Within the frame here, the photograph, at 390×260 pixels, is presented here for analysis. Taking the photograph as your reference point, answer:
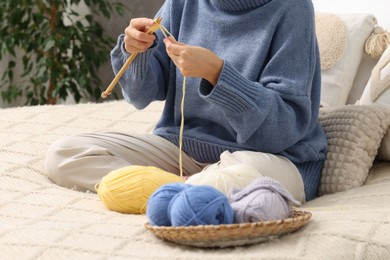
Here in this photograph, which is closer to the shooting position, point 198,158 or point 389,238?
point 389,238

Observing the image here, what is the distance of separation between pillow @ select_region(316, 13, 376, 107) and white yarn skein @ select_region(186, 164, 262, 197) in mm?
651

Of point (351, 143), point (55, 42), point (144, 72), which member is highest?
point (144, 72)

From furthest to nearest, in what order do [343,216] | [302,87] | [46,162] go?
[46,162] → [302,87] → [343,216]

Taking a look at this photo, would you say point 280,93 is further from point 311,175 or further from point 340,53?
point 340,53

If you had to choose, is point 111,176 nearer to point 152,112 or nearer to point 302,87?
point 302,87

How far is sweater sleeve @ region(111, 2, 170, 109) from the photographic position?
182cm

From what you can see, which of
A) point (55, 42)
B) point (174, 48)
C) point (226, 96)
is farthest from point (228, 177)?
point (55, 42)

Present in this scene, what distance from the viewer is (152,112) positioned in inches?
91.4

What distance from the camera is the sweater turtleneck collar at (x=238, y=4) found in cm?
178

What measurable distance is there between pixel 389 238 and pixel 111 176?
568 millimetres

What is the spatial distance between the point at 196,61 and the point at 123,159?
371 mm

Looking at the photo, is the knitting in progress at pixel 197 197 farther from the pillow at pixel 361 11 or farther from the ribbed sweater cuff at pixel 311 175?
the pillow at pixel 361 11

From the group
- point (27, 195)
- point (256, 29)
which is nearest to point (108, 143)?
point (27, 195)

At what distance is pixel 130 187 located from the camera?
1574 millimetres
